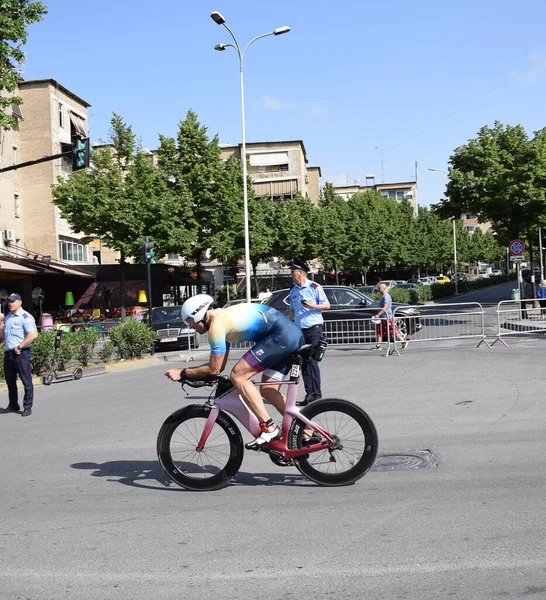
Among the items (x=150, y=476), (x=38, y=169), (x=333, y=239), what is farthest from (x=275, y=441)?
(x=333, y=239)

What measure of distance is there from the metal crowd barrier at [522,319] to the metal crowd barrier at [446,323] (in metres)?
1.19

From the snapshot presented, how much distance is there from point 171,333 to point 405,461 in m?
18.7

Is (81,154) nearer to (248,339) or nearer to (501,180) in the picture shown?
(248,339)

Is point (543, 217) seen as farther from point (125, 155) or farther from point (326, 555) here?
point (326, 555)

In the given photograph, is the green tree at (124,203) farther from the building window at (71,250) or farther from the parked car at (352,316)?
the parked car at (352,316)

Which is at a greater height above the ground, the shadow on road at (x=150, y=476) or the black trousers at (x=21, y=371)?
the black trousers at (x=21, y=371)

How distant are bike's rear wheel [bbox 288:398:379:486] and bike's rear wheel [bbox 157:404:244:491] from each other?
484 millimetres

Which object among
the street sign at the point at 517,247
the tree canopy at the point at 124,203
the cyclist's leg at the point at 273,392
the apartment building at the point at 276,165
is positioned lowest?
the cyclist's leg at the point at 273,392

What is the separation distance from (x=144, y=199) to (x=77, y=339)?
23.2m

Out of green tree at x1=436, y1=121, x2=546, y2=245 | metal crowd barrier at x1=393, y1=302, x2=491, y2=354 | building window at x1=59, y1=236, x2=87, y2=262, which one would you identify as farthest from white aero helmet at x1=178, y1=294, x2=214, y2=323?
building window at x1=59, y1=236, x2=87, y2=262

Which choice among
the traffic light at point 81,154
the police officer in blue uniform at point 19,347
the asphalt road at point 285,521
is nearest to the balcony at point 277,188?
the traffic light at point 81,154

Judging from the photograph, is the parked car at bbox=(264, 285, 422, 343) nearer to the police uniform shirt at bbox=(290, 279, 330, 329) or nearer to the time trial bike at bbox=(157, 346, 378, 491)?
the police uniform shirt at bbox=(290, 279, 330, 329)

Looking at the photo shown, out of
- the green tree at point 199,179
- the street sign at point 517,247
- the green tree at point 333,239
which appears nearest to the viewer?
the street sign at point 517,247

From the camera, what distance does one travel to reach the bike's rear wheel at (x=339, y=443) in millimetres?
6152
